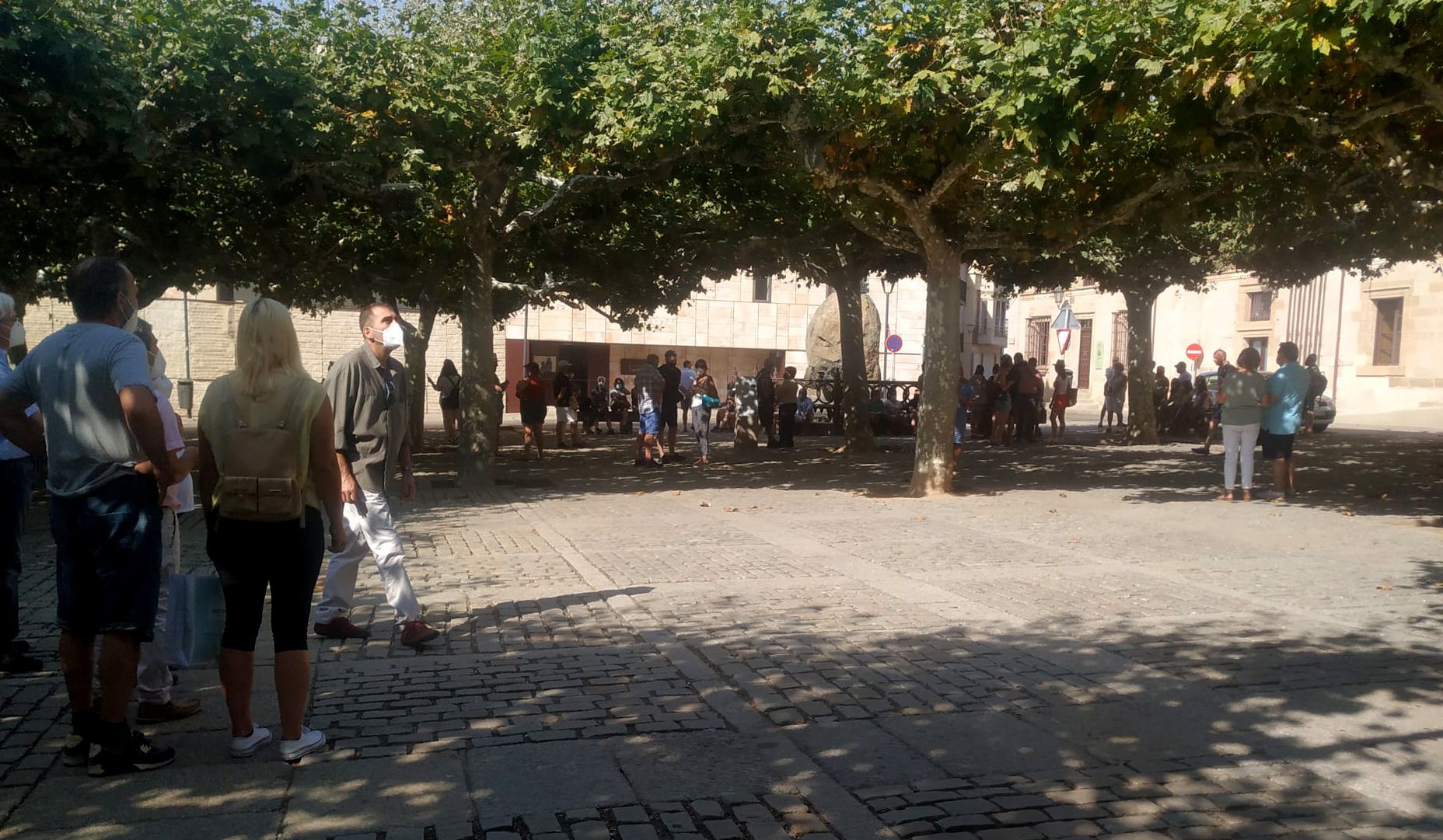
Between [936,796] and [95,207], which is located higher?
[95,207]

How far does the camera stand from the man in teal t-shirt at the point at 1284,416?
44.1 feet

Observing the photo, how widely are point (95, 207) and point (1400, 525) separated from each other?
46.5ft

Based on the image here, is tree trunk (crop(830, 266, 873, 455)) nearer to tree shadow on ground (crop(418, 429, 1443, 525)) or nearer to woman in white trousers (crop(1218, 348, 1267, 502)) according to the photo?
tree shadow on ground (crop(418, 429, 1443, 525))

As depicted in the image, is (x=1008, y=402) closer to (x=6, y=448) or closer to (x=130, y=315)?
(x=6, y=448)

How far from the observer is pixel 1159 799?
13.5 feet

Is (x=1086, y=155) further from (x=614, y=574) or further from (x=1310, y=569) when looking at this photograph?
(x=614, y=574)

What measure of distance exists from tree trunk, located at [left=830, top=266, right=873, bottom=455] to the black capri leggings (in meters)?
16.5

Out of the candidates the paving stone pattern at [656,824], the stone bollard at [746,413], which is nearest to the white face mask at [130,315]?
the paving stone pattern at [656,824]

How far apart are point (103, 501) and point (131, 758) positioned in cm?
93

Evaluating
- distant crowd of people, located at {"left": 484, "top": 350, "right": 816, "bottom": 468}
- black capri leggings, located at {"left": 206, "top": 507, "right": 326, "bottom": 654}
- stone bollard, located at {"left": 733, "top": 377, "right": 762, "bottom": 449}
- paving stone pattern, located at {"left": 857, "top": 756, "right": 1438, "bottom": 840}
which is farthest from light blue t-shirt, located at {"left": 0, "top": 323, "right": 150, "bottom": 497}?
stone bollard, located at {"left": 733, "top": 377, "right": 762, "bottom": 449}

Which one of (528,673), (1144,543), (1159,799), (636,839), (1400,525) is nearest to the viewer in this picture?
(636,839)

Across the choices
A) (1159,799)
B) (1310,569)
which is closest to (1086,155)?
(1310,569)

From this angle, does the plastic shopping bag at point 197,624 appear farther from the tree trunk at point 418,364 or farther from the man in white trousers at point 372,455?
the tree trunk at point 418,364

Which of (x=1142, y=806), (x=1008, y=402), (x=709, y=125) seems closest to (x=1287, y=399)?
(x=709, y=125)
